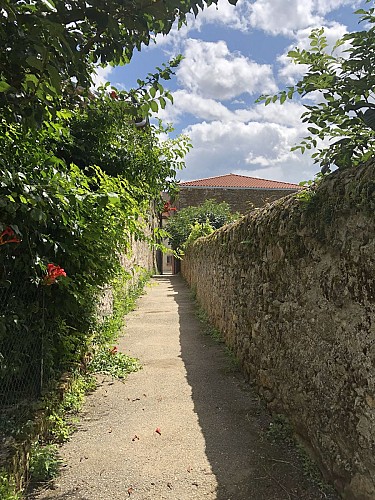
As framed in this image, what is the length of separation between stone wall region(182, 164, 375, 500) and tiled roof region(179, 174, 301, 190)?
25417 millimetres

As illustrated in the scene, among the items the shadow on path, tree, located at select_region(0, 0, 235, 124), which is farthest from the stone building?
tree, located at select_region(0, 0, 235, 124)

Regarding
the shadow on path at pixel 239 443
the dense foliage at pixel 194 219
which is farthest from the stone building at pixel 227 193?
the shadow on path at pixel 239 443

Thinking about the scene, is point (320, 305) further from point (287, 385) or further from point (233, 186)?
point (233, 186)

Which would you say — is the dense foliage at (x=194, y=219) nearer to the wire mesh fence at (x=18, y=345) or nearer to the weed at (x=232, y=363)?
the weed at (x=232, y=363)

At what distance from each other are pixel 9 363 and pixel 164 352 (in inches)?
133

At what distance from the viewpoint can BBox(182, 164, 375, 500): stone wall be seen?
7.22 ft

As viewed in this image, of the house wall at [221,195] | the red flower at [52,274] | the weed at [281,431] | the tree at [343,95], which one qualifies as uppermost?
the house wall at [221,195]

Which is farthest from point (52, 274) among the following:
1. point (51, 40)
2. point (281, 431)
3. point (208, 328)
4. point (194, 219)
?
point (194, 219)

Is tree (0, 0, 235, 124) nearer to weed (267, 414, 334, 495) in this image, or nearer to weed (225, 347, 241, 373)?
weed (267, 414, 334, 495)

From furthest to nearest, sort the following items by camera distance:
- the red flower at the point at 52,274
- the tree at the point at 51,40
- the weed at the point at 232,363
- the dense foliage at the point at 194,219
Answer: the dense foliage at the point at 194,219, the weed at the point at 232,363, the red flower at the point at 52,274, the tree at the point at 51,40

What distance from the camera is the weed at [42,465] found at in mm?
2654

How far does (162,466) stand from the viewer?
9.42 feet

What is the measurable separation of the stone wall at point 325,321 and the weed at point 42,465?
6.09ft

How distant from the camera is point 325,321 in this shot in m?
2.68
